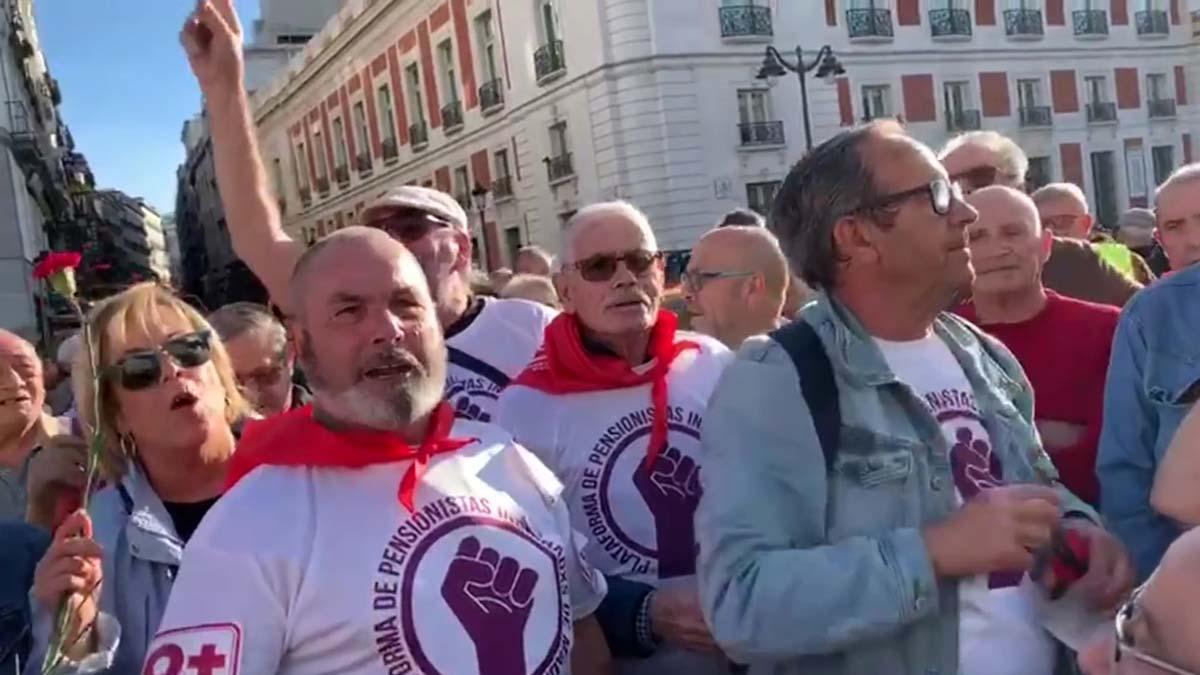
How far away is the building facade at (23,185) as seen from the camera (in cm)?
2309

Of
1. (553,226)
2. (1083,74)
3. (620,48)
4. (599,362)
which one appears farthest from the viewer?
(1083,74)

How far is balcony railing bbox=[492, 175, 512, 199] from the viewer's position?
100 ft

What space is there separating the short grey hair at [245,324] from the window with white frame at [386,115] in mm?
34388

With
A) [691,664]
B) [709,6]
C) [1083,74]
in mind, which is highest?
[709,6]

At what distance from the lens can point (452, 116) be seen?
3312 cm

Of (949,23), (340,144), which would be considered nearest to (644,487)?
(949,23)

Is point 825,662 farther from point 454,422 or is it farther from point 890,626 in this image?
point 454,422

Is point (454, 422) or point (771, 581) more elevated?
point (454, 422)

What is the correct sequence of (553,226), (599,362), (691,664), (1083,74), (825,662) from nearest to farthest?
(825,662)
(691,664)
(599,362)
(553,226)
(1083,74)

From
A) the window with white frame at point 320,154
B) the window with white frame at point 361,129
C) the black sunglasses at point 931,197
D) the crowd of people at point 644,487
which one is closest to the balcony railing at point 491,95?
the window with white frame at point 361,129

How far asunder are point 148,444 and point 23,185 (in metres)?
28.8

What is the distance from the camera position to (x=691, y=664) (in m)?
2.59

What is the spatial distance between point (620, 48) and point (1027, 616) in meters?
24.1

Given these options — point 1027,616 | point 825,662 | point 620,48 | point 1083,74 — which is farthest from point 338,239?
point 1083,74
